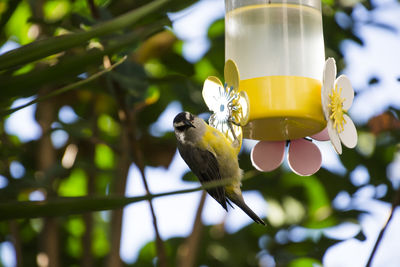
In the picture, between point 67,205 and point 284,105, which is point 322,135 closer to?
point 284,105

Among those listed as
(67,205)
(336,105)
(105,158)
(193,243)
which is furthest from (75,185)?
(67,205)

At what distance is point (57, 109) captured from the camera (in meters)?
3.90

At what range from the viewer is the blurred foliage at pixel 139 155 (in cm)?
312

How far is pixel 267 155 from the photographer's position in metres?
2.69

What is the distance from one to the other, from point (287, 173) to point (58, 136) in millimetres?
1529

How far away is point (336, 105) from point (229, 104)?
0.43 meters

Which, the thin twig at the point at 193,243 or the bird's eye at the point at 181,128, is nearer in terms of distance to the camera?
the bird's eye at the point at 181,128

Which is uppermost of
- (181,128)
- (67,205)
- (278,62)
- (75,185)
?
(67,205)

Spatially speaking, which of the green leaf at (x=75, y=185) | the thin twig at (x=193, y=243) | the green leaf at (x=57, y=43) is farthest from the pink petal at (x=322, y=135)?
the green leaf at (x=75, y=185)

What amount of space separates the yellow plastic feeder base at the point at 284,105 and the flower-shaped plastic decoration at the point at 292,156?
14 centimetres

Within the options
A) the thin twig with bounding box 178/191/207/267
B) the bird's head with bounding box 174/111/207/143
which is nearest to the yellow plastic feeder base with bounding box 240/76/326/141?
the bird's head with bounding box 174/111/207/143

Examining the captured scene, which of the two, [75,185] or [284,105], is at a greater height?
[284,105]

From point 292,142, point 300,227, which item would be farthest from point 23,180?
point 300,227

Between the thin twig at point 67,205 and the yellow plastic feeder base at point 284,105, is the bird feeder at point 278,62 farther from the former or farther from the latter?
the thin twig at point 67,205
